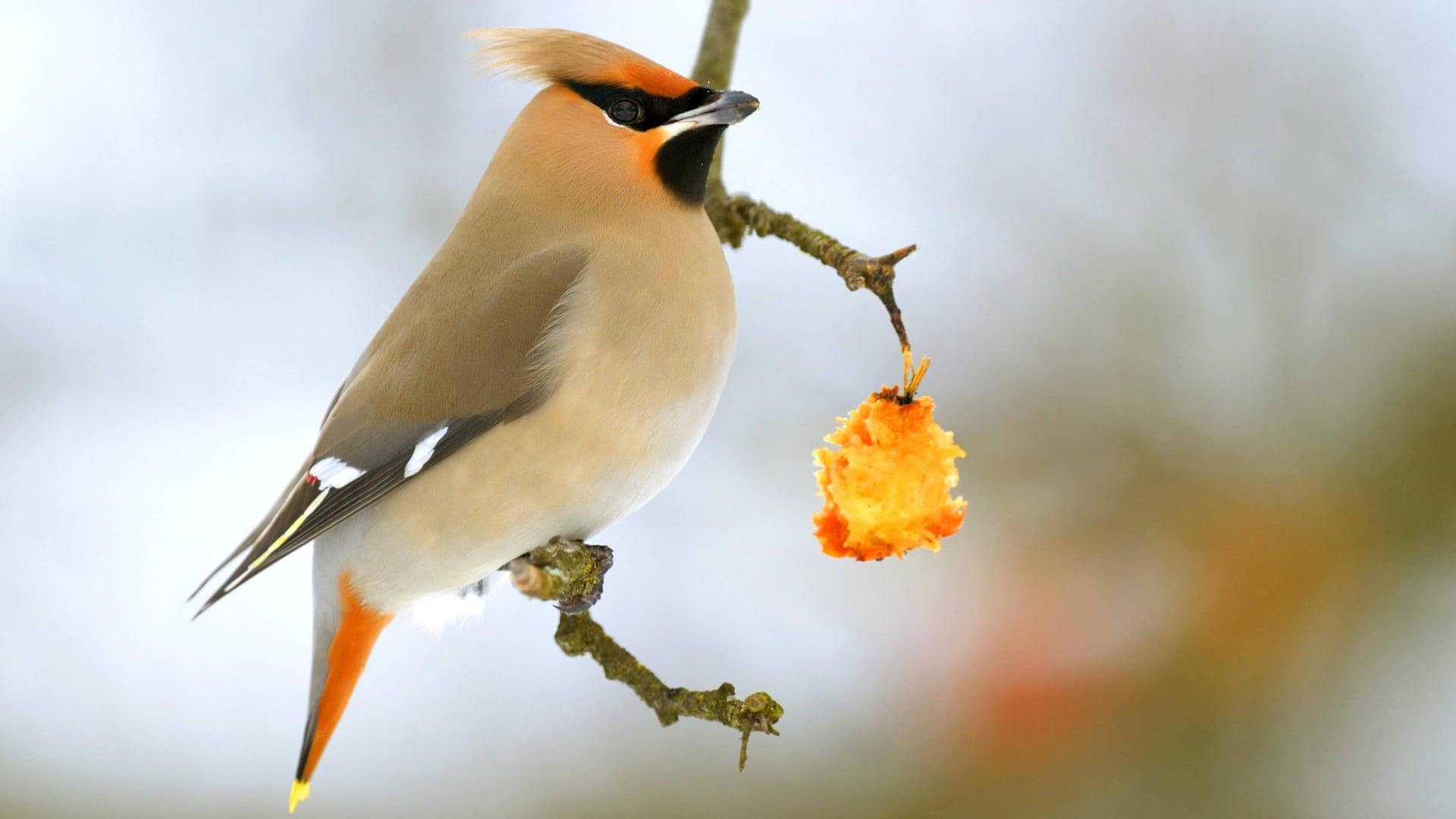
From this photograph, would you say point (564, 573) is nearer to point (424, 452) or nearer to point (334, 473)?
point (424, 452)

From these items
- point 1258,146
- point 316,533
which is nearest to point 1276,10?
point 1258,146

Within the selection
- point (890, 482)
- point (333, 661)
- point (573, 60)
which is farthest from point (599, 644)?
point (573, 60)

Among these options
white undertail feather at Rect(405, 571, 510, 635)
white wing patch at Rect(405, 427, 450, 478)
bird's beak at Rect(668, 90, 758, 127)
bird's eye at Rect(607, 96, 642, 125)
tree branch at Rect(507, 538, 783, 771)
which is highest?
bird's eye at Rect(607, 96, 642, 125)

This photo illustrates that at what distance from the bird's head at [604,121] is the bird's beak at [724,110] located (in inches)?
1.3

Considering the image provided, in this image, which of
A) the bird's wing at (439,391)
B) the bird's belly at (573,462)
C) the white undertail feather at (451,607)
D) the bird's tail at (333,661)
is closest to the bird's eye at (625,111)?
the bird's wing at (439,391)

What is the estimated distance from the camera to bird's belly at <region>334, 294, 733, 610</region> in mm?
2791

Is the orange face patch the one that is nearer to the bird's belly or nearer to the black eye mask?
the black eye mask

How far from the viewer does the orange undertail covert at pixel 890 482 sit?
2471 millimetres

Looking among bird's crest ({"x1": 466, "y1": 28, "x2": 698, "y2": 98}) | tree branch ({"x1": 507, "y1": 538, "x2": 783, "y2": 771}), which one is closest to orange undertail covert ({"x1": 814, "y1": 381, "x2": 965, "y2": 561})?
tree branch ({"x1": 507, "y1": 538, "x2": 783, "y2": 771})

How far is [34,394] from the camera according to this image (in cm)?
514

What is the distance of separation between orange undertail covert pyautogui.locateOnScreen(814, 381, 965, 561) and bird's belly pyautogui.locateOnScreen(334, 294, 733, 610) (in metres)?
0.40

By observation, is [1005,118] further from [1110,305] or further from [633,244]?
[633,244]

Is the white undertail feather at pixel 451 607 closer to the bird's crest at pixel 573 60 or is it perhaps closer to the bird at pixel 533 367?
the bird at pixel 533 367

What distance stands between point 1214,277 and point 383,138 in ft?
10.2
